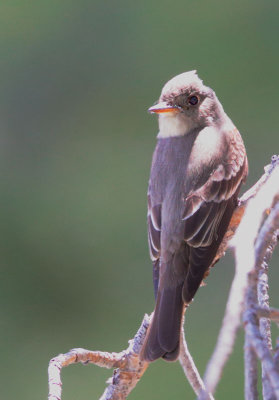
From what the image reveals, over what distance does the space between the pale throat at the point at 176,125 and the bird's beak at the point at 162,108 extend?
0.09 ft

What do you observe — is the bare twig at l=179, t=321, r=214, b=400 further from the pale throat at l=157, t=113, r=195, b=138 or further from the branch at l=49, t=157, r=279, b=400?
the pale throat at l=157, t=113, r=195, b=138

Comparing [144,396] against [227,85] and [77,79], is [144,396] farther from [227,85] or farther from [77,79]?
[77,79]

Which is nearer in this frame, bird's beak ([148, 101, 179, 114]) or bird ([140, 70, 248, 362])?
bird ([140, 70, 248, 362])

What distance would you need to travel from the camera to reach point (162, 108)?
2.34 metres

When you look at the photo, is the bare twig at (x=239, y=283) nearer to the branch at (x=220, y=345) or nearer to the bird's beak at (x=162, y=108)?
the branch at (x=220, y=345)

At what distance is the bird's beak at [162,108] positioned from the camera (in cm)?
232

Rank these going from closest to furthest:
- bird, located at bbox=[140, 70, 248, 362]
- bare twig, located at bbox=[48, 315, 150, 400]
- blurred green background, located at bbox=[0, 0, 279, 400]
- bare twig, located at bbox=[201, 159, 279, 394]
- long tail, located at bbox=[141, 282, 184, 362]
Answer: bare twig, located at bbox=[201, 159, 279, 394] < bare twig, located at bbox=[48, 315, 150, 400] < long tail, located at bbox=[141, 282, 184, 362] < bird, located at bbox=[140, 70, 248, 362] < blurred green background, located at bbox=[0, 0, 279, 400]

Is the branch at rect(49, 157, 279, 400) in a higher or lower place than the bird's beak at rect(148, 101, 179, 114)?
lower

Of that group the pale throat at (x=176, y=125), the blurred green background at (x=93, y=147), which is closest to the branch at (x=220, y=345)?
the pale throat at (x=176, y=125)

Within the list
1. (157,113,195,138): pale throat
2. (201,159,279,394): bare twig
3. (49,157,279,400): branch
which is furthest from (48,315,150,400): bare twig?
(157,113,195,138): pale throat

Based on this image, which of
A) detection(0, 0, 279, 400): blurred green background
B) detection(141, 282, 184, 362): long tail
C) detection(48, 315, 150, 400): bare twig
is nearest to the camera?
detection(48, 315, 150, 400): bare twig

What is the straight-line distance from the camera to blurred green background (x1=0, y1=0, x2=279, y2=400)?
4.44m

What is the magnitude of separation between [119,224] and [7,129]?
101 centimetres

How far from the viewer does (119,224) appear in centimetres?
485
